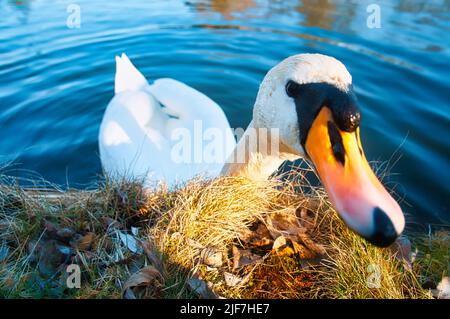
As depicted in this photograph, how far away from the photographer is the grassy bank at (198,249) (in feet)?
7.59

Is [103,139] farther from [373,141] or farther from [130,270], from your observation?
[373,141]

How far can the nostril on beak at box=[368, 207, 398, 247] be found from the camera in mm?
1743

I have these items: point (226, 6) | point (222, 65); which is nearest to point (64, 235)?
point (222, 65)

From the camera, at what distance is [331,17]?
11.2 m

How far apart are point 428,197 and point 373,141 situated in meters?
1.33

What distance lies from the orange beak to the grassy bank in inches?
25.4

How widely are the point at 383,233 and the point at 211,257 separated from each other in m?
1.11

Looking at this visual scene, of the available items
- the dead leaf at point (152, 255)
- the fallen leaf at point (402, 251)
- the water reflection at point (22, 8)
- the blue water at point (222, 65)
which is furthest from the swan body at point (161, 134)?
the water reflection at point (22, 8)

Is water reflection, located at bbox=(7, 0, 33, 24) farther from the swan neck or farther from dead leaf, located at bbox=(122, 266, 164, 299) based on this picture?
dead leaf, located at bbox=(122, 266, 164, 299)

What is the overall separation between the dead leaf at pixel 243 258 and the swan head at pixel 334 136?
0.73m

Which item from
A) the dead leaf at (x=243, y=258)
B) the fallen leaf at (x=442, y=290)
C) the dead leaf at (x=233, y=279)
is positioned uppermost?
the dead leaf at (x=243, y=258)

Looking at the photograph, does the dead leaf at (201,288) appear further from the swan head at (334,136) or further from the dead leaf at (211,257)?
the swan head at (334,136)
